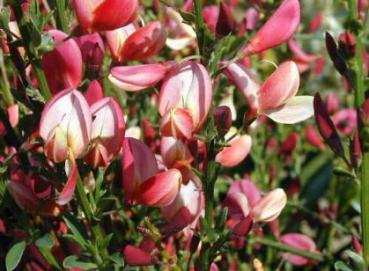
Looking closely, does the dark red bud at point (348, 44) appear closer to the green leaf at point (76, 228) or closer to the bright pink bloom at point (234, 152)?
the bright pink bloom at point (234, 152)

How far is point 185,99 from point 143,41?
10cm

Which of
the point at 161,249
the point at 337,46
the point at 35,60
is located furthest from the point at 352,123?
the point at 35,60

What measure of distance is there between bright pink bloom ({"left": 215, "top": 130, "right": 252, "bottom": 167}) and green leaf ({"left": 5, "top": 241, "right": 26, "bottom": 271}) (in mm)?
267

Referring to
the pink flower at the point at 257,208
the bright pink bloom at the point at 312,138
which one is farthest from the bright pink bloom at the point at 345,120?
the pink flower at the point at 257,208

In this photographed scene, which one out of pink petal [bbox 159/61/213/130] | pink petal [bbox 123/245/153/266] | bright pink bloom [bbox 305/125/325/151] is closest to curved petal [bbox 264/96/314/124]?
pink petal [bbox 159/61/213/130]

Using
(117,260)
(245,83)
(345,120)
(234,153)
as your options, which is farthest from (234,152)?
(345,120)

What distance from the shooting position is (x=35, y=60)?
2.68ft

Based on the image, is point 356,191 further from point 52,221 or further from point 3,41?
point 3,41

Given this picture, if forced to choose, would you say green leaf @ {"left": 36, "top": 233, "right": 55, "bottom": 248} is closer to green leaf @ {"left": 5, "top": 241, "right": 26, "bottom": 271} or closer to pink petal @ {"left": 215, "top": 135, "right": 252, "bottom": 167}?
green leaf @ {"left": 5, "top": 241, "right": 26, "bottom": 271}

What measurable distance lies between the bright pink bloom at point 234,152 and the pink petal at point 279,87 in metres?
0.08

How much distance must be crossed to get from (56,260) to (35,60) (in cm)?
37

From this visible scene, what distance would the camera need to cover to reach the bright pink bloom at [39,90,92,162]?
2.61 feet

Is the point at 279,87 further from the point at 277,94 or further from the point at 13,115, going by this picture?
the point at 13,115

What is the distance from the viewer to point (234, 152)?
0.96 metres
